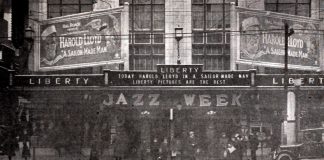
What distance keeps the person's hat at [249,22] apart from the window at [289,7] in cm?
269

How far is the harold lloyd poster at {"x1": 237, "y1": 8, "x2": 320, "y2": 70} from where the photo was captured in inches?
1057

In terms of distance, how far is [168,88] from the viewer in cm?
2633

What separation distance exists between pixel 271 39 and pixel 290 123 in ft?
18.0

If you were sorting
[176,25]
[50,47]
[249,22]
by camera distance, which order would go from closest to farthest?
[249,22] → [50,47] → [176,25]

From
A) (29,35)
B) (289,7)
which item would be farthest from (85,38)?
(289,7)

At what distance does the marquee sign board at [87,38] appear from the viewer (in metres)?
26.5

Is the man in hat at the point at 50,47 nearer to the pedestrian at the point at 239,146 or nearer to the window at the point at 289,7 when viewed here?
the pedestrian at the point at 239,146

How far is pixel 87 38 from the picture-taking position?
1059 inches

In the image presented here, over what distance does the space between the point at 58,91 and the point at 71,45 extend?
260 centimetres

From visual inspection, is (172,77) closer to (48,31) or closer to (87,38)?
(87,38)

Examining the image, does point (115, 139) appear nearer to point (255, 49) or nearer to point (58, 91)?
point (58, 91)

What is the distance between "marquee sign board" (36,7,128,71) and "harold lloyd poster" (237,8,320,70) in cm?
655

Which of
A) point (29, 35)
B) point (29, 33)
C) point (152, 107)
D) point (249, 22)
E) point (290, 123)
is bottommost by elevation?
point (290, 123)

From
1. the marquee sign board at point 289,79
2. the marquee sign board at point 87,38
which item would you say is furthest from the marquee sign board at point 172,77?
the marquee sign board at point 87,38
